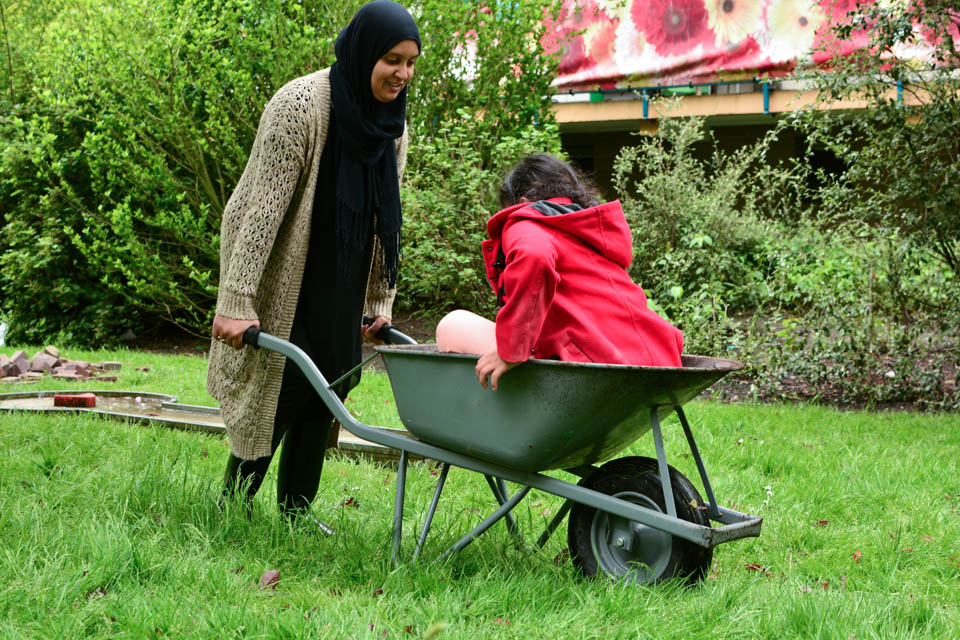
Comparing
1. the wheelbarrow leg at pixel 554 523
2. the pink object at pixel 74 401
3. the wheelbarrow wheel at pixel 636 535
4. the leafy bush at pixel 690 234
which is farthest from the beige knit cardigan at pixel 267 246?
the leafy bush at pixel 690 234

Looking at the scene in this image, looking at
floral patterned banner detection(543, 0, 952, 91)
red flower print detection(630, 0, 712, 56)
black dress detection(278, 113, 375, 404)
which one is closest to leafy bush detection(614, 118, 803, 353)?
floral patterned banner detection(543, 0, 952, 91)

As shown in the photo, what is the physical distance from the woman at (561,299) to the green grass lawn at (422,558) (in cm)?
62

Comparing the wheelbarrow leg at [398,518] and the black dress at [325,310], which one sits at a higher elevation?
the black dress at [325,310]

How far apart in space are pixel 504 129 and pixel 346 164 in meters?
6.06

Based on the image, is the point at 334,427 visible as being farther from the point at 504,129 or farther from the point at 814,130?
the point at 504,129

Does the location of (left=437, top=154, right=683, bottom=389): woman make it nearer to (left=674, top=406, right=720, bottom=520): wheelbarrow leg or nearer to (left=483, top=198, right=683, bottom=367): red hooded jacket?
(left=483, top=198, right=683, bottom=367): red hooded jacket

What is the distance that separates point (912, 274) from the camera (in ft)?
20.1

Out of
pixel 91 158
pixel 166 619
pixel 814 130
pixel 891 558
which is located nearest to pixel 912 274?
pixel 814 130

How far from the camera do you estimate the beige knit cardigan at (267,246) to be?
2.83 meters

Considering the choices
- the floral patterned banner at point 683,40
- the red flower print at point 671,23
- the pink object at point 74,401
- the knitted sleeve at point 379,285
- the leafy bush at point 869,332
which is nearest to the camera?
the knitted sleeve at point 379,285

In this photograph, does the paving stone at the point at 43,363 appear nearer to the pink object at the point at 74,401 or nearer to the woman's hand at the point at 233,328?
the pink object at the point at 74,401

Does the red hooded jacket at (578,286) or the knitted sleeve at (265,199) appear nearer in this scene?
the red hooded jacket at (578,286)

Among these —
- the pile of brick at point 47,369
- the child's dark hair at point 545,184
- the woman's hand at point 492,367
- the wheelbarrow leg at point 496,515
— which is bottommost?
the pile of brick at point 47,369

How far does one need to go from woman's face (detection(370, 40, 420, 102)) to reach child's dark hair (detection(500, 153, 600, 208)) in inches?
17.9
